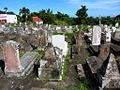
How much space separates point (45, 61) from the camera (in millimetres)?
9562

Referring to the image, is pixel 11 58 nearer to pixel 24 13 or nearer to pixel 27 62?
pixel 27 62

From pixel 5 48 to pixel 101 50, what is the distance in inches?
224

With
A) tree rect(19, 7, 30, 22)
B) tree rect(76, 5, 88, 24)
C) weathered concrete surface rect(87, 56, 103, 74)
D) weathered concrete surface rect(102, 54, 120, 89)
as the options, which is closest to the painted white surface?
tree rect(19, 7, 30, 22)

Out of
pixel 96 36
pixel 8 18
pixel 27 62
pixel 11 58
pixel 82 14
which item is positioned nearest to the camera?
pixel 11 58

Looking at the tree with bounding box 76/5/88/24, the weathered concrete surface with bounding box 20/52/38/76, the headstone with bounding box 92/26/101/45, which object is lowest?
the weathered concrete surface with bounding box 20/52/38/76

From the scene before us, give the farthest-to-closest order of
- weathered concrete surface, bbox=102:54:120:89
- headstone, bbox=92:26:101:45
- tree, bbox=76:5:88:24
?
1. tree, bbox=76:5:88:24
2. headstone, bbox=92:26:101:45
3. weathered concrete surface, bbox=102:54:120:89

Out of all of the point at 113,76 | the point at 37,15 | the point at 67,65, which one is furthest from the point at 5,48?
the point at 37,15

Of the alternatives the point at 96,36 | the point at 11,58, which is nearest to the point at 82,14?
the point at 96,36

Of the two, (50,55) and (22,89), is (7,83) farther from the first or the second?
(50,55)

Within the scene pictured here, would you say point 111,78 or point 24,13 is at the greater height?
point 24,13

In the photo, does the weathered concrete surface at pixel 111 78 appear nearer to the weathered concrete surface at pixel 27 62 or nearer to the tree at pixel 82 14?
the weathered concrete surface at pixel 27 62

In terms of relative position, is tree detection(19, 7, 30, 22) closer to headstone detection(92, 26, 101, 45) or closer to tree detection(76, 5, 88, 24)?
tree detection(76, 5, 88, 24)

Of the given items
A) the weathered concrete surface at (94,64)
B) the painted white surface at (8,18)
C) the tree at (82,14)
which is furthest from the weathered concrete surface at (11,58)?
the painted white surface at (8,18)

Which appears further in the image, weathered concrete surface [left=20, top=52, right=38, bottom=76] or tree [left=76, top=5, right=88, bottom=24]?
tree [left=76, top=5, right=88, bottom=24]
